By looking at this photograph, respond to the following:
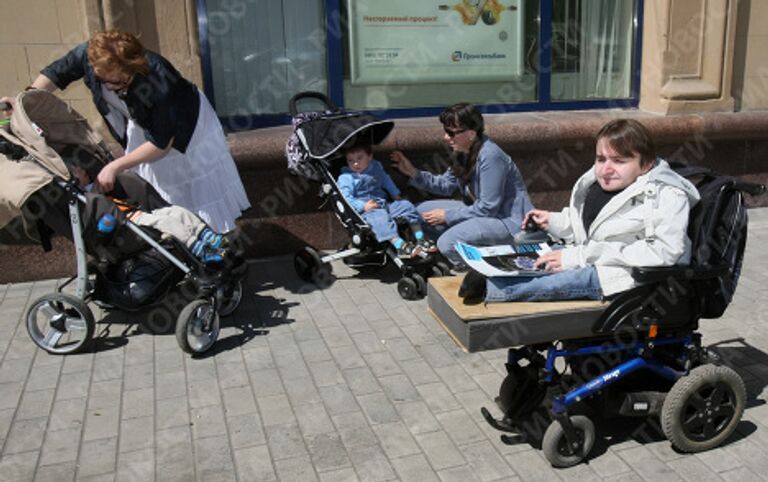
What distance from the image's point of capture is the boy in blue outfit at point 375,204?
5707 millimetres

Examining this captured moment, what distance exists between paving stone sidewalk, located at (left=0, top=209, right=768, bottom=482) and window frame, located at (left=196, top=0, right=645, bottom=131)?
7.12 ft

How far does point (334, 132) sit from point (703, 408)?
3.29m

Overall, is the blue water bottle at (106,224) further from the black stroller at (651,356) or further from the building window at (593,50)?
the building window at (593,50)

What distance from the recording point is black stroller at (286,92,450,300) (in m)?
5.73

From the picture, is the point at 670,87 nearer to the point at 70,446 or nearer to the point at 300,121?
the point at 300,121

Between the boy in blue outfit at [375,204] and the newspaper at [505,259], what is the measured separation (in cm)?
190

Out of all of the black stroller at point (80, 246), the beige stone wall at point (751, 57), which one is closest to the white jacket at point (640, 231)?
the black stroller at point (80, 246)

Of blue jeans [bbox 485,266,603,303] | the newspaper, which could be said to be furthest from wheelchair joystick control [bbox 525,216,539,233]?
blue jeans [bbox 485,266,603,303]

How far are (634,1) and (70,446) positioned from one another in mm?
6921

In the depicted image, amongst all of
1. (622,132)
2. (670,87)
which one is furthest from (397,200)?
(670,87)

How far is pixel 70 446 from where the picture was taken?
3.86m

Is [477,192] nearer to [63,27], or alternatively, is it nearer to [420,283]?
[420,283]

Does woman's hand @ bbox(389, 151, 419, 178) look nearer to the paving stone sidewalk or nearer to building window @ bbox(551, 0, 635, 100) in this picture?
the paving stone sidewalk

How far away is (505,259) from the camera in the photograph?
11.9ft
